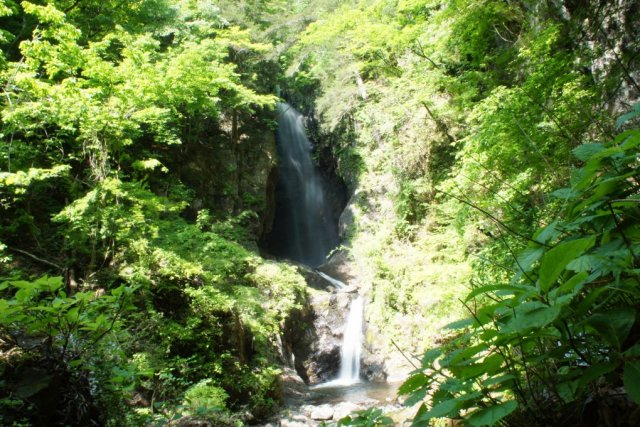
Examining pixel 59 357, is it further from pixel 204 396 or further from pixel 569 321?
pixel 204 396

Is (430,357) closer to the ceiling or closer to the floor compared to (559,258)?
closer to the floor

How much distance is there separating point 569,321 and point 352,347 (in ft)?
40.9

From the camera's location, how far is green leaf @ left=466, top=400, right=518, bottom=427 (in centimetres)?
83

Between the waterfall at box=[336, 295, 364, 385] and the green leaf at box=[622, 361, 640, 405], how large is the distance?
1215cm

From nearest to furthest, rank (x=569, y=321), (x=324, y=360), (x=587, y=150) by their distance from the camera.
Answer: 1. (x=569, y=321)
2. (x=587, y=150)
3. (x=324, y=360)

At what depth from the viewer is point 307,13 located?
55.1ft

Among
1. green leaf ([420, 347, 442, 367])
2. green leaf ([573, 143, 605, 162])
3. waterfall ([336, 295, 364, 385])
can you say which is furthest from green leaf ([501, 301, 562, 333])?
waterfall ([336, 295, 364, 385])

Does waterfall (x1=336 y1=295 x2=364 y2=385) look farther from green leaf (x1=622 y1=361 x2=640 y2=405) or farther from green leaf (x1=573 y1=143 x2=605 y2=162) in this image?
green leaf (x1=622 y1=361 x2=640 y2=405)

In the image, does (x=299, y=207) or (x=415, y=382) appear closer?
(x=415, y=382)

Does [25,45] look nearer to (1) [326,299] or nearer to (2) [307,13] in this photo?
(1) [326,299]

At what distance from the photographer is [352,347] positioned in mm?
12766

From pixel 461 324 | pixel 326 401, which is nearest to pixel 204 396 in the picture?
pixel 326 401

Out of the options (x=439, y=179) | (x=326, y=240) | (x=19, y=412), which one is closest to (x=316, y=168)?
(x=326, y=240)

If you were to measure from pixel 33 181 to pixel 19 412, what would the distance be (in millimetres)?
6754
